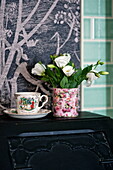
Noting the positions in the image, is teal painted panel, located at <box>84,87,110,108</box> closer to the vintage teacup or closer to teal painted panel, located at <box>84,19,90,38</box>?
teal painted panel, located at <box>84,19,90,38</box>

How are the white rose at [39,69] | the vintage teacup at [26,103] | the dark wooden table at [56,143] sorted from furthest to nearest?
the white rose at [39,69]
the vintage teacup at [26,103]
the dark wooden table at [56,143]

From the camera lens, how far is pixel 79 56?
1.80 m

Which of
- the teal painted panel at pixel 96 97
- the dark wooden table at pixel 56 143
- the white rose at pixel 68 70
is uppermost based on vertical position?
the white rose at pixel 68 70

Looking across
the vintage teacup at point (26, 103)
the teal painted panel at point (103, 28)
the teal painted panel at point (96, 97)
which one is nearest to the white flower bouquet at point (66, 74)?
the vintage teacup at point (26, 103)

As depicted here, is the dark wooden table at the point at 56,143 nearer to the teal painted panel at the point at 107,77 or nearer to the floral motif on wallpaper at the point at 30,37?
the floral motif on wallpaper at the point at 30,37

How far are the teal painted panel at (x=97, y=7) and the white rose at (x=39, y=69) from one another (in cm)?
48

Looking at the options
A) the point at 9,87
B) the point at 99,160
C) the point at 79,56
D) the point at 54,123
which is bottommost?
the point at 99,160

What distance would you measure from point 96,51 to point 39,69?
44cm

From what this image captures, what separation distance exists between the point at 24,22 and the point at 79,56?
0.40 meters

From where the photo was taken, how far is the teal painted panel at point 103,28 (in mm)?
1864

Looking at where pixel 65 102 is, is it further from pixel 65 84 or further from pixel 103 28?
pixel 103 28

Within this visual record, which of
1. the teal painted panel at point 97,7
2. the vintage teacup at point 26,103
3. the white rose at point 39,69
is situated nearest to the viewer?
the vintage teacup at point 26,103

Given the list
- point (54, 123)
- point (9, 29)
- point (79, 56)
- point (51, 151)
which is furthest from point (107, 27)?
point (51, 151)

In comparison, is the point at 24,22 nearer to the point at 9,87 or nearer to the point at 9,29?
the point at 9,29
